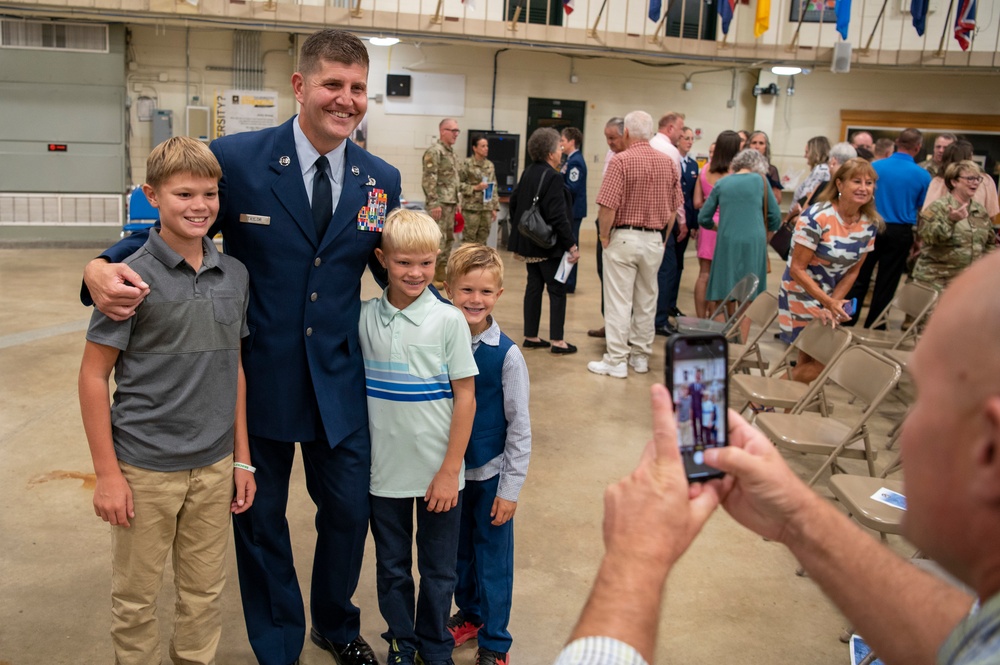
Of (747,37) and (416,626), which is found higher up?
(747,37)

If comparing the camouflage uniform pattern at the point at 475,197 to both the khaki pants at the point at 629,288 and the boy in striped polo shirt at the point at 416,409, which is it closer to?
the khaki pants at the point at 629,288

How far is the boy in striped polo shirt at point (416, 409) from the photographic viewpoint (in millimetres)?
2387

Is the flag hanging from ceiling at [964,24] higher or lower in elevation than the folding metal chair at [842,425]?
higher

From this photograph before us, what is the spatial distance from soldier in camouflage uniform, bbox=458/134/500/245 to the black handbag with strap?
8.16 ft

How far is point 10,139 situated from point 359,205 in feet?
33.8

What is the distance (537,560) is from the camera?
11.2 ft

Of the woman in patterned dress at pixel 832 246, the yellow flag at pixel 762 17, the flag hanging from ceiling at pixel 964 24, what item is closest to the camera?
the woman in patterned dress at pixel 832 246

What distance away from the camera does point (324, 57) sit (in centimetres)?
224

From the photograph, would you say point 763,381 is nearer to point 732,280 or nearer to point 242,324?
point 732,280

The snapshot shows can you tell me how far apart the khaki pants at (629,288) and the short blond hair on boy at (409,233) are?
3.59m

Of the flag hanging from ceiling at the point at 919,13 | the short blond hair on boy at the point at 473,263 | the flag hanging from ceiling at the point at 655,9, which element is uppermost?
the flag hanging from ceiling at the point at 919,13

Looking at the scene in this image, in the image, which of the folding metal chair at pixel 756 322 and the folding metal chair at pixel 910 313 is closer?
the folding metal chair at pixel 756 322

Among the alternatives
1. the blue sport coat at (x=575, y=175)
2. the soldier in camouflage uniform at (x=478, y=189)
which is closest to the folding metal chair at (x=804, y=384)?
the blue sport coat at (x=575, y=175)

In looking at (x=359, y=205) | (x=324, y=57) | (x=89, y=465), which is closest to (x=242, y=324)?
(x=359, y=205)
